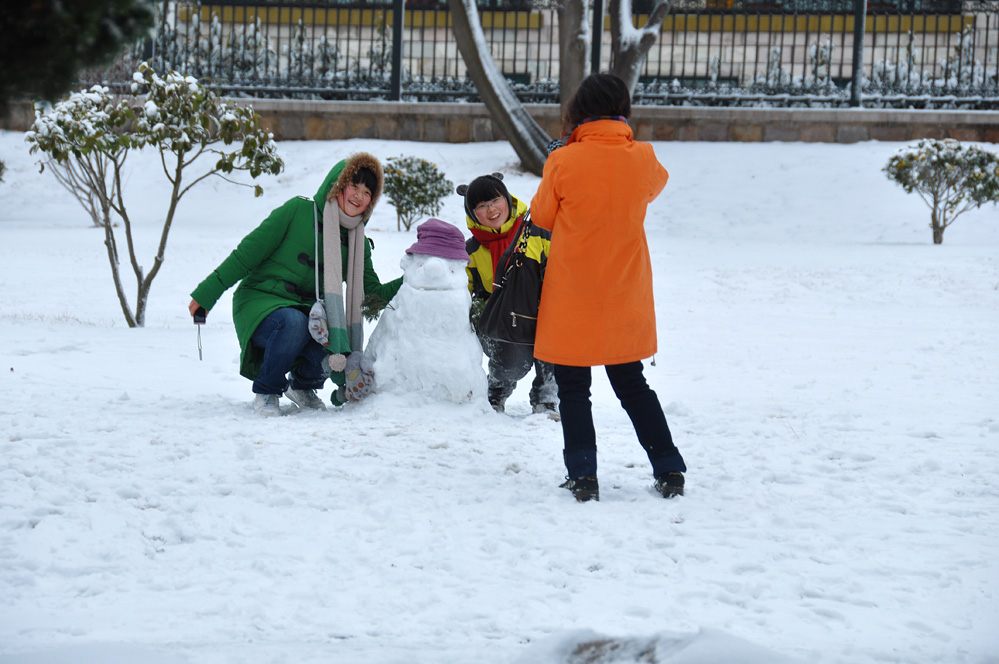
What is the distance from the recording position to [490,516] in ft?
9.61

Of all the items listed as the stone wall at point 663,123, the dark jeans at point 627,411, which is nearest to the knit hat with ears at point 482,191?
the dark jeans at point 627,411

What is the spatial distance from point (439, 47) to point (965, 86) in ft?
34.9

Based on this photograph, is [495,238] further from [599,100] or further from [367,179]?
[599,100]

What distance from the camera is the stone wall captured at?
1588cm

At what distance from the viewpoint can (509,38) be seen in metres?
20.8

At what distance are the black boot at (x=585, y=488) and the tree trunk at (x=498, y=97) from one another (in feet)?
38.3

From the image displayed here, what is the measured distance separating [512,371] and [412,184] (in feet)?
27.6

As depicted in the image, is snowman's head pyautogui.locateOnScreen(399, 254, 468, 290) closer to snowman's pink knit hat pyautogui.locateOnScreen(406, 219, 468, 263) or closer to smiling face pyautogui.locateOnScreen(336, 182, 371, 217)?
snowman's pink knit hat pyautogui.locateOnScreen(406, 219, 468, 263)

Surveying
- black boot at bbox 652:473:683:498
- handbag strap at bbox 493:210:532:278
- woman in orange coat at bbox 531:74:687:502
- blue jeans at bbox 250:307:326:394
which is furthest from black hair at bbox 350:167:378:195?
black boot at bbox 652:473:683:498

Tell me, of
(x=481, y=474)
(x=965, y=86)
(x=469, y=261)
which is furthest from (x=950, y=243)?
(x=481, y=474)

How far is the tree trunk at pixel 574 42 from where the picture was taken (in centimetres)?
1470

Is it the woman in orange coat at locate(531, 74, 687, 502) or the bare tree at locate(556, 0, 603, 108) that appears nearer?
the woman in orange coat at locate(531, 74, 687, 502)

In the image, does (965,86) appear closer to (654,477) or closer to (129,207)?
(129,207)

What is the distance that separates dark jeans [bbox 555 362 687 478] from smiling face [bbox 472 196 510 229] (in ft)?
3.65
